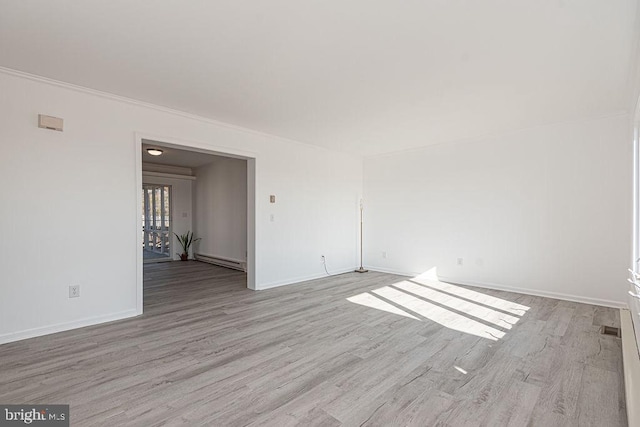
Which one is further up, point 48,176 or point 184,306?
point 48,176

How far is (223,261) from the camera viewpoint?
7418 millimetres

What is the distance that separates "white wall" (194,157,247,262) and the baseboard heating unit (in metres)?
0.08

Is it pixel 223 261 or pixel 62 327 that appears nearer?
pixel 62 327

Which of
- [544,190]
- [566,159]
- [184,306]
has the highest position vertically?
[566,159]

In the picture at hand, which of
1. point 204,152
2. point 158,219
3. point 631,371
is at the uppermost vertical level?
point 204,152

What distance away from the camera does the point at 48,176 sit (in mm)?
3059

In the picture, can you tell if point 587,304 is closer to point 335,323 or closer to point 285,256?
point 335,323

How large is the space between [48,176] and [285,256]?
327 centimetres

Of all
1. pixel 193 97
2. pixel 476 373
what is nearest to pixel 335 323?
pixel 476 373

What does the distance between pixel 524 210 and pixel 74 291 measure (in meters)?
5.83

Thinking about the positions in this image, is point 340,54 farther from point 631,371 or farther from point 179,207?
point 179,207

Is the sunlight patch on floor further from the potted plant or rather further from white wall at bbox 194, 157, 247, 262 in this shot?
the potted plant

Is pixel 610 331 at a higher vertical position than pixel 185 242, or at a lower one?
lower

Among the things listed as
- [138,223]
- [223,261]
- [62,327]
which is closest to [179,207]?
[223,261]
